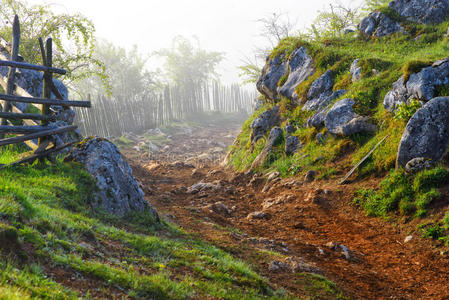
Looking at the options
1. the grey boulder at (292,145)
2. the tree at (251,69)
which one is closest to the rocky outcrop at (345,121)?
the grey boulder at (292,145)

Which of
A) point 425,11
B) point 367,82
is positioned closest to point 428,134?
point 367,82

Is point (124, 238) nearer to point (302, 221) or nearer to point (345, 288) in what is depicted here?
point (345, 288)

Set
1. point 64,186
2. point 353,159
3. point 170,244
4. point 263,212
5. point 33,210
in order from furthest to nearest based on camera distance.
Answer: point 353,159 → point 263,212 → point 64,186 → point 170,244 → point 33,210

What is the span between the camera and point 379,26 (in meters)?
12.8

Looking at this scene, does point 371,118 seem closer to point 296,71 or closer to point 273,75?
point 296,71

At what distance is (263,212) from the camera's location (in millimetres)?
7414

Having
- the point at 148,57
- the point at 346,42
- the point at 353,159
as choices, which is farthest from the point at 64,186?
the point at 148,57

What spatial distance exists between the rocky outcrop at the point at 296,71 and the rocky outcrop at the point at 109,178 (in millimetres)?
7803

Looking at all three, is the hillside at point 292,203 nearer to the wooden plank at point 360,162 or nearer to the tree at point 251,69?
the wooden plank at point 360,162

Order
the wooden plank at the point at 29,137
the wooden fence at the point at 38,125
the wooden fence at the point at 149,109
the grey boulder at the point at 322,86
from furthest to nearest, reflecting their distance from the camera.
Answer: the wooden fence at the point at 149,109 < the grey boulder at the point at 322,86 < the wooden fence at the point at 38,125 < the wooden plank at the point at 29,137

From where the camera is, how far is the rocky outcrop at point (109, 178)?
548 centimetres

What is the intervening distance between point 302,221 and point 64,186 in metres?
4.82

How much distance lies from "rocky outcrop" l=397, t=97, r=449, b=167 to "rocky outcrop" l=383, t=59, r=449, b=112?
0.60 m

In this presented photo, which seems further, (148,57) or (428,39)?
(148,57)
